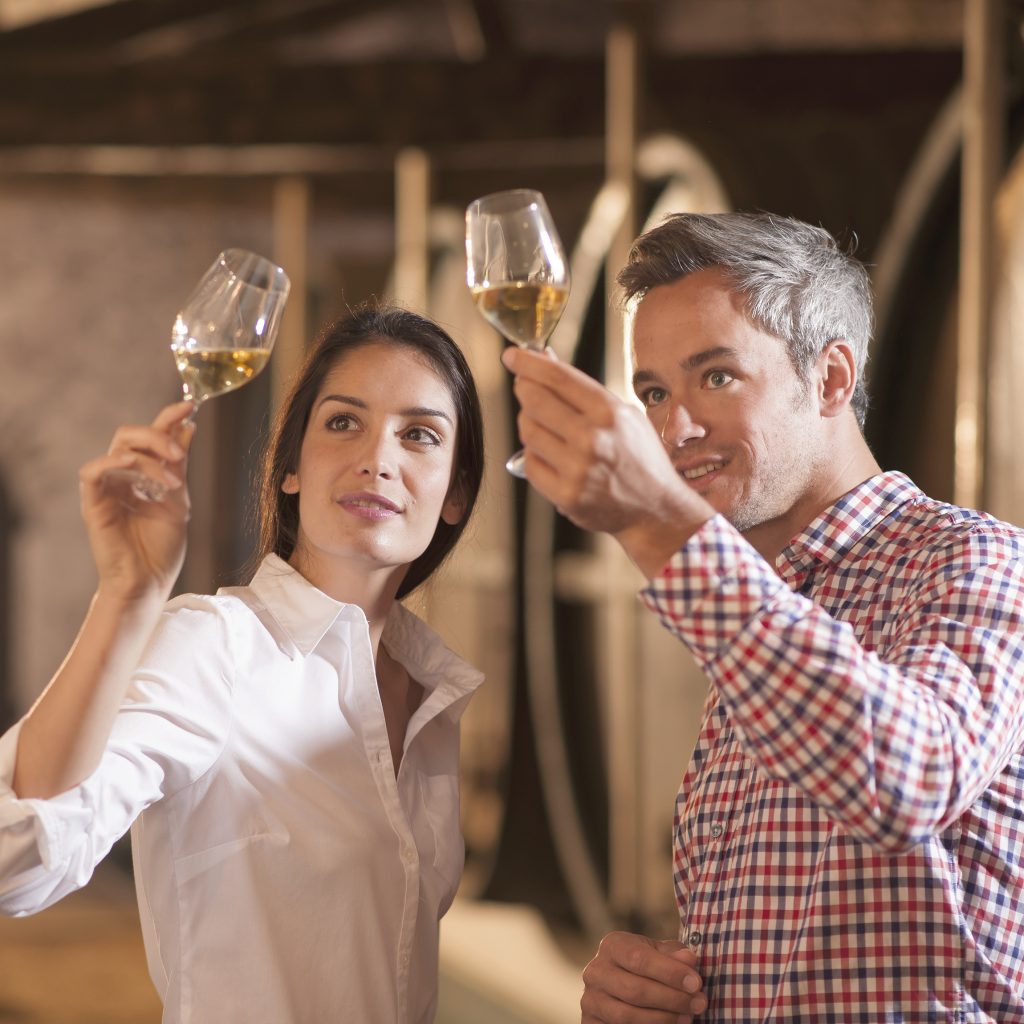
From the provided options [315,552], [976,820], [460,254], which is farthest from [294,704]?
[460,254]

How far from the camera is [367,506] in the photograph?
1831 millimetres

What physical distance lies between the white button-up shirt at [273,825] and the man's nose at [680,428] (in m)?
0.48

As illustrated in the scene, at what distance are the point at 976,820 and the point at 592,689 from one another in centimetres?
241

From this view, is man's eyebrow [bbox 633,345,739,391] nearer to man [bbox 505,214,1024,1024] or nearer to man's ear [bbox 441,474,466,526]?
man [bbox 505,214,1024,1024]

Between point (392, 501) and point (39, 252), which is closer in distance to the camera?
point (392, 501)

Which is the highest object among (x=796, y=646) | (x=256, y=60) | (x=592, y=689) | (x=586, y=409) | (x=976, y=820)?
(x=256, y=60)

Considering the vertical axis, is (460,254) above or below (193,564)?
above

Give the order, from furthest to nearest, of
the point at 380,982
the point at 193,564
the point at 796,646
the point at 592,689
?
1. the point at 193,564
2. the point at 592,689
3. the point at 380,982
4. the point at 796,646

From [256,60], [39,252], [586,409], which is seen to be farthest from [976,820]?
[39,252]

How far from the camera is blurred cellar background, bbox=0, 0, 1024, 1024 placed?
2.79 metres

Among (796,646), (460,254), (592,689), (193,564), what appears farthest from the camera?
(193,564)

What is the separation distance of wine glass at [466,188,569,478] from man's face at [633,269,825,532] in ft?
0.98

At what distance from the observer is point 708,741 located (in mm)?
1745

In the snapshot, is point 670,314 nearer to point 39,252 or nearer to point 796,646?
point 796,646
